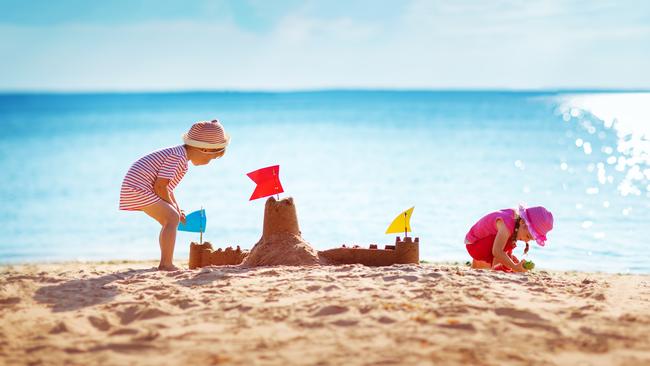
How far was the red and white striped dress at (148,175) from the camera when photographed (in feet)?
20.8

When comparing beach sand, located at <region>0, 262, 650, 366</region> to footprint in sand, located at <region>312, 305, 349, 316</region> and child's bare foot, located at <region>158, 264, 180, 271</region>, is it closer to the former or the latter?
footprint in sand, located at <region>312, 305, 349, 316</region>

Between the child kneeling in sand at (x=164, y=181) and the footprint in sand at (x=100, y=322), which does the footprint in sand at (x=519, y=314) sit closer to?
the footprint in sand at (x=100, y=322)

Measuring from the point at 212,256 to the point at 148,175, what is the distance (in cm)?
80

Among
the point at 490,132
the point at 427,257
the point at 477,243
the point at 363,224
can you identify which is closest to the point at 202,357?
the point at 477,243

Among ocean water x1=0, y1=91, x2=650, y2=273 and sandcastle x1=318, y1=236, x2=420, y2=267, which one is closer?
sandcastle x1=318, y1=236, x2=420, y2=267

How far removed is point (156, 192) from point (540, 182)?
13949 mm

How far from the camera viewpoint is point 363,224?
13.4 meters

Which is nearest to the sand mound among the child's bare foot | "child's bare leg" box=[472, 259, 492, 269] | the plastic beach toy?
the child's bare foot

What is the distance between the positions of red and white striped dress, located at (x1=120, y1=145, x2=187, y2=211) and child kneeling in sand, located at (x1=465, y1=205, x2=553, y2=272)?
7.84ft

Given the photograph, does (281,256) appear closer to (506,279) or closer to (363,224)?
(506,279)

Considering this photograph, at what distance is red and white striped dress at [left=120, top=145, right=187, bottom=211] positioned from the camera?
6328 millimetres

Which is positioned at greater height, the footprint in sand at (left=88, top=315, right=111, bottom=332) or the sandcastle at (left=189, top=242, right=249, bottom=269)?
the sandcastle at (left=189, top=242, right=249, bottom=269)

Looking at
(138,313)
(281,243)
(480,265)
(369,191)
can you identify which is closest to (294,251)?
(281,243)

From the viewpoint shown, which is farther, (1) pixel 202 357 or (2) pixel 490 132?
(2) pixel 490 132
